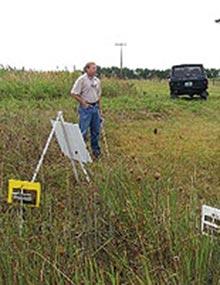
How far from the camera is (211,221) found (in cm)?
384

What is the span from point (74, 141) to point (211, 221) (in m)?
3.06

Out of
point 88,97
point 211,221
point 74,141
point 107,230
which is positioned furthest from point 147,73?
point 211,221

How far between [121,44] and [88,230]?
48.5 meters

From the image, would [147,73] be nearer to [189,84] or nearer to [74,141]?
[189,84]

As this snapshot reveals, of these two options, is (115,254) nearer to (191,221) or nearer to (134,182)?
(191,221)

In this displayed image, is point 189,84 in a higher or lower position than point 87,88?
lower

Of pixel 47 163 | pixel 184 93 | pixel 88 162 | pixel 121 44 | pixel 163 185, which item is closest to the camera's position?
pixel 163 185

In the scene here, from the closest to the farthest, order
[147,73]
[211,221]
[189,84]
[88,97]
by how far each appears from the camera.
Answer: [211,221]
[88,97]
[189,84]
[147,73]

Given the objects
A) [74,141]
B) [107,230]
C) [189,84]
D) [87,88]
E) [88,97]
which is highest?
[87,88]

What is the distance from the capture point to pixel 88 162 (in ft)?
22.1

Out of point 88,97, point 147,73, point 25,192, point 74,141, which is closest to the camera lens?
point 25,192

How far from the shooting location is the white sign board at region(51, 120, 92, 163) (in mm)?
6609

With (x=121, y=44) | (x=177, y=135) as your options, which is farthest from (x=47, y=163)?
(x=121, y=44)

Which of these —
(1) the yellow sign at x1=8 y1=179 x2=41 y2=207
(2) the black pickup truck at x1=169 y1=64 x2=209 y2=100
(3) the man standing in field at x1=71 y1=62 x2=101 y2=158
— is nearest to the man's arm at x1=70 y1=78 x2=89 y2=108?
(3) the man standing in field at x1=71 y1=62 x2=101 y2=158
